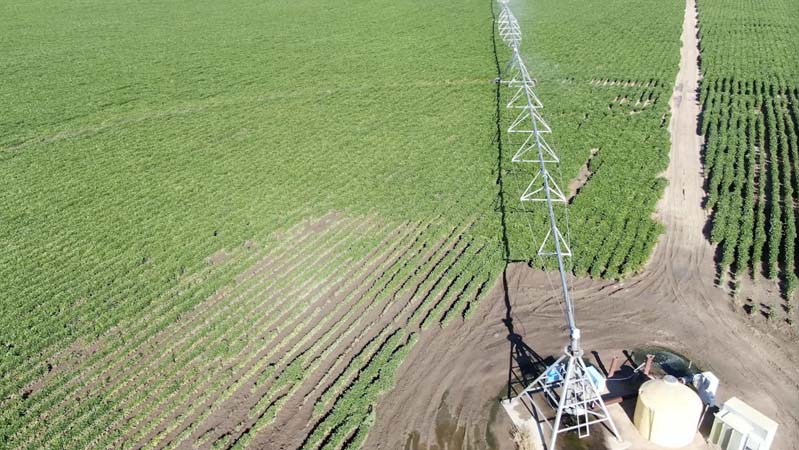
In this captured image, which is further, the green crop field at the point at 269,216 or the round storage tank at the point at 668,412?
the green crop field at the point at 269,216

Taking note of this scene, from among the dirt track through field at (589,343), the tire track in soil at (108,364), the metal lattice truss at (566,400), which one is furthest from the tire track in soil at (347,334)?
the metal lattice truss at (566,400)

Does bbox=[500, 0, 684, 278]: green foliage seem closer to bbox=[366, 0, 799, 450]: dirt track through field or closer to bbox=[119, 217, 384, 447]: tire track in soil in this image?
bbox=[366, 0, 799, 450]: dirt track through field

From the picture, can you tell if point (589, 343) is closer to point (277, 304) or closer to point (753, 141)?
point (277, 304)

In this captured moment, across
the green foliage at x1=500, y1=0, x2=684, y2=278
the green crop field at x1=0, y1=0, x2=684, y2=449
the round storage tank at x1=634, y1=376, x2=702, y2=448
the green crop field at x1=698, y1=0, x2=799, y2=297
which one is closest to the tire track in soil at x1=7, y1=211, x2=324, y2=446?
the green crop field at x1=0, y1=0, x2=684, y2=449

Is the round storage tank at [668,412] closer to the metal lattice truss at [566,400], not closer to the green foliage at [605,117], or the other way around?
the metal lattice truss at [566,400]

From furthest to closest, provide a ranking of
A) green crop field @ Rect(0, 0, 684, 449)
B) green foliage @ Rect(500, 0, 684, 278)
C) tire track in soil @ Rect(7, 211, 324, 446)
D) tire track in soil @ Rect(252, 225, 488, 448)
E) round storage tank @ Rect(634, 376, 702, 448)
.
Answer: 1. green foliage @ Rect(500, 0, 684, 278)
2. tire track in soil @ Rect(7, 211, 324, 446)
3. green crop field @ Rect(0, 0, 684, 449)
4. tire track in soil @ Rect(252, 225, 488, 448)
5. round storage tank @ Rect(634, 376, 702, 448)

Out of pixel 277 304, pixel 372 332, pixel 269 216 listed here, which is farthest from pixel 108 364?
pixel 269 216
